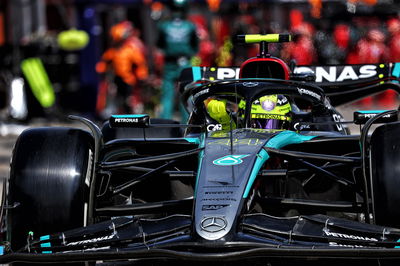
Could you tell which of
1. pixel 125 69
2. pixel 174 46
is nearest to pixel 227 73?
pixel 174 46

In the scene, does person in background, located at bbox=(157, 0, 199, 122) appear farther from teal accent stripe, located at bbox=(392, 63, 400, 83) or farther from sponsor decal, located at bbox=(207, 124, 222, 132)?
sponsor decal, located at bbox=(207, 124, 222, 132)

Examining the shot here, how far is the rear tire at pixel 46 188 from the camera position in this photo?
5.57m

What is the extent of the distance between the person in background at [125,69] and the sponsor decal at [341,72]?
33.1ft

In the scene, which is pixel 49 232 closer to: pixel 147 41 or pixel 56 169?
pixel 56 169

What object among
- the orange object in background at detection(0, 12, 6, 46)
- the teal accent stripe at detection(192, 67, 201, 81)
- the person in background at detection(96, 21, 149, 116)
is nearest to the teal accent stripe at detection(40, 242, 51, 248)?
the teal accent stripe at detection(192, 67, 201, 81)

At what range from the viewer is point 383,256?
4.90 meters

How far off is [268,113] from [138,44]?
41.7 ft

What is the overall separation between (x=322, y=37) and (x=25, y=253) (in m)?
19.2

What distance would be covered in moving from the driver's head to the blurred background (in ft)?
28.1

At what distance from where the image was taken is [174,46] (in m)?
15.6

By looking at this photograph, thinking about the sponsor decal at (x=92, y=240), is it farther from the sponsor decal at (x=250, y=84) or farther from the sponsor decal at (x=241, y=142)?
the sponsor decal at (x=250, y=84)

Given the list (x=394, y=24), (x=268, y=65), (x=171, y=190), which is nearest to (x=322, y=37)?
(x=394, y=24)

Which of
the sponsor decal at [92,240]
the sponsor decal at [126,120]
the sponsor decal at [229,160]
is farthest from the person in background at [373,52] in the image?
the sponsor decal at [92,240]

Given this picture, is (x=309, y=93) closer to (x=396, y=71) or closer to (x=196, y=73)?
(x=396, y=71)
